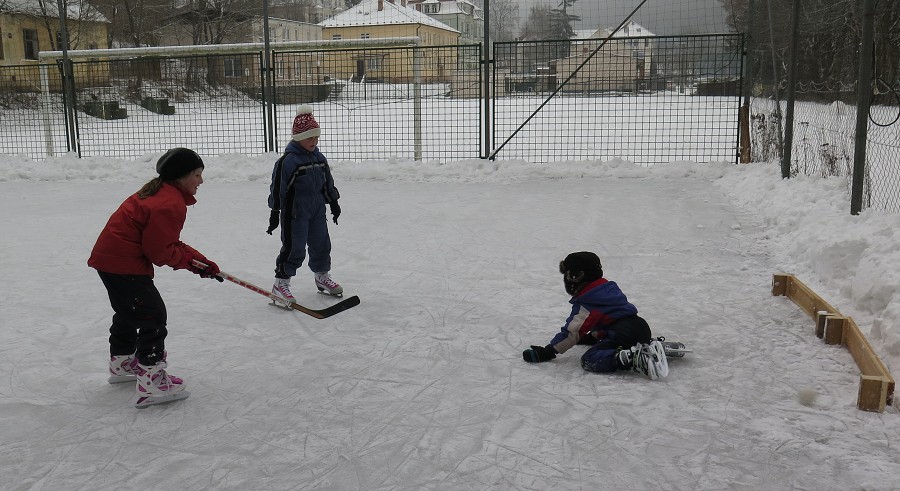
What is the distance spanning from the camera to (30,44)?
3278cm

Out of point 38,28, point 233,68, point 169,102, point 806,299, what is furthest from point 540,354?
point 38,28

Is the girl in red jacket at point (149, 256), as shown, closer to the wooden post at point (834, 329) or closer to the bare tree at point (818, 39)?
the wooden post at point (834, 329)

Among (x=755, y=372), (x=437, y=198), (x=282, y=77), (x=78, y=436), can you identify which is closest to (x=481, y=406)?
(x=755, y=372)

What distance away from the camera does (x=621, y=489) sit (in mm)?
2451

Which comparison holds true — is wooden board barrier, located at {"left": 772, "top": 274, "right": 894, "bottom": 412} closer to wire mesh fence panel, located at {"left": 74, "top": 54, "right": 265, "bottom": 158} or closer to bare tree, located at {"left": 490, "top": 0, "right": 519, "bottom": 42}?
bare tree, located at {"left": 490, "top": 0, "right": 519, "bottom": 42}

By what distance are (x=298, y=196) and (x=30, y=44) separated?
33986 millimetres

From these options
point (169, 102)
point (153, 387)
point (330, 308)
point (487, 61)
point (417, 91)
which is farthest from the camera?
point (169, 102)

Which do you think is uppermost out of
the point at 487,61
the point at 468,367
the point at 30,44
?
the point at 30,44

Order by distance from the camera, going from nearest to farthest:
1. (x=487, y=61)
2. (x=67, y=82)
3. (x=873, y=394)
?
(x=873, y=394) → (x=487, y=61) → (x=67, y=82)

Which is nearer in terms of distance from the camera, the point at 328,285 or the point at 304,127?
the point at 304,127

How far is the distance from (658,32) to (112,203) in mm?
7488

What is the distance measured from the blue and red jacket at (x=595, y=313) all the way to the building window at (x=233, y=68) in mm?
11462

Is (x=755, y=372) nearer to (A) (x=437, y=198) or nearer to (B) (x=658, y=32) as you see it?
(A) (x=437, y=198)

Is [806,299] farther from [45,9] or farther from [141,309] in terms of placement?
[45,9]
